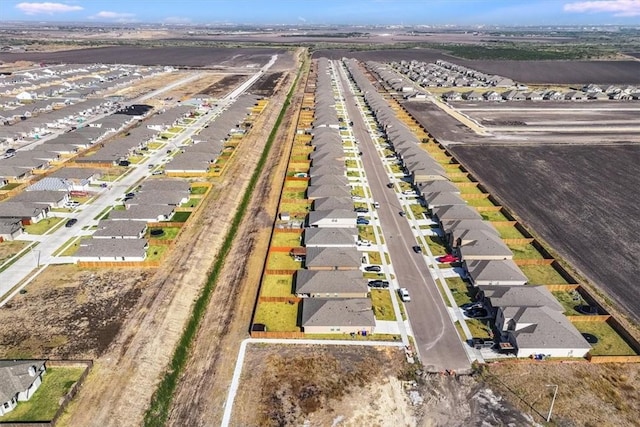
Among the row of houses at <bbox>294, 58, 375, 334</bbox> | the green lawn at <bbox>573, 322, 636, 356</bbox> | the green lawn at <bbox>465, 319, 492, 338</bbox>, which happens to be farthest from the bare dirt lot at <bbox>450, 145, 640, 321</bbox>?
the row of houses at <bbox>294, 58, 375, 334</bbox>

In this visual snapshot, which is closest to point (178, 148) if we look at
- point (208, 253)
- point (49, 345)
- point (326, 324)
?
point (208, 253)

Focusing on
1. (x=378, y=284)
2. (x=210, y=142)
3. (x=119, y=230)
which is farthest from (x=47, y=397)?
(x=210, y=142)

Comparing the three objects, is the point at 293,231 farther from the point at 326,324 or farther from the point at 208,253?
the point at 326,324

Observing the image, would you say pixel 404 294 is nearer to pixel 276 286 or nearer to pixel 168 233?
pixel 276 286

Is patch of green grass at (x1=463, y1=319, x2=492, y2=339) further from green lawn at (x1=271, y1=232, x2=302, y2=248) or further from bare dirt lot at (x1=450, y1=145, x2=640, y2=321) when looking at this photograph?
green lawn at (x1=271, y1=232, x2=302, y2=248)

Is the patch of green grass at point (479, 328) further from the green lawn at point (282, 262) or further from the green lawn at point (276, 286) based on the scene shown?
the green lawn at point (282, 262)
